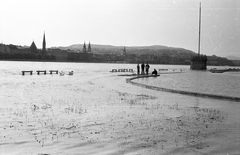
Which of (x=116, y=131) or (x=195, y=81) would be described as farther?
(x=195, y=81)

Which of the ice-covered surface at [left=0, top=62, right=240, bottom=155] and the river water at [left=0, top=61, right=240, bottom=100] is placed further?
the river water at [left=0, top=61, right=240, bottom=100]

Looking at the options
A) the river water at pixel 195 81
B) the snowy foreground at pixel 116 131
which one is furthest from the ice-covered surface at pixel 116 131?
the river water at pixel 195 81

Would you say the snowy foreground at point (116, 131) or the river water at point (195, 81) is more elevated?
the snowy foreground at point (116, 131)

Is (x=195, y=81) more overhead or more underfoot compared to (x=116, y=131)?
more underfoot

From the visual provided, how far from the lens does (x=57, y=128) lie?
8.73 meters

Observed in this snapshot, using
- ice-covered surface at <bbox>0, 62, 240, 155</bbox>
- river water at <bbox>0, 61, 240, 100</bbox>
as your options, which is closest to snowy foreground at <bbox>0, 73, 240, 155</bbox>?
ice-covered surface at <bbox>0, 62, 240, 155</bbox>

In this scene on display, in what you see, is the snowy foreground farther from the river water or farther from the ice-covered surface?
the river water

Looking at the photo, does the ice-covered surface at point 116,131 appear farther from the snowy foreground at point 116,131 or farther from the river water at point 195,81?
the river water at point 195,81

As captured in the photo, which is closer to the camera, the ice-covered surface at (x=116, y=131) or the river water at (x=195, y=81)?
the ice-covered surface at (x=116, y=131)

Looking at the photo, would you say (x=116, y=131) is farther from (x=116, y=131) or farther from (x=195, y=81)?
(x=195, y=81)

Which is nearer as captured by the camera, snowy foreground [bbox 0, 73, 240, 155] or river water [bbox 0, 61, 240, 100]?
snowy foreground [bbox 0, 73, 240, 155]

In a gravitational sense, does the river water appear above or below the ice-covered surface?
below

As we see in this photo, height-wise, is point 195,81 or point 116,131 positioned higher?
point 116,131

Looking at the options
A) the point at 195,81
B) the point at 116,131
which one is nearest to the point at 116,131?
the point at 116,131
